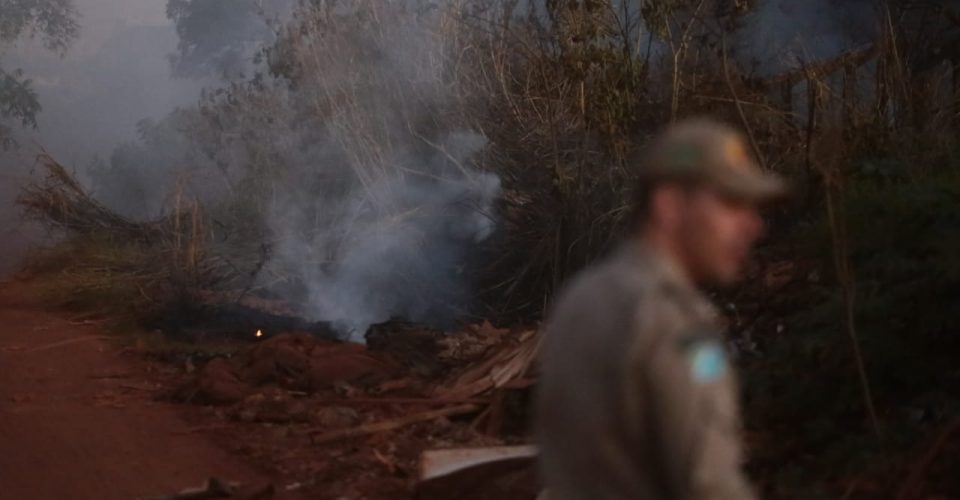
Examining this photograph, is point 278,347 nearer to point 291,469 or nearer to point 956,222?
point 291,469

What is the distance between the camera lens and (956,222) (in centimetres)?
541

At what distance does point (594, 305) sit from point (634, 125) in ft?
26.7

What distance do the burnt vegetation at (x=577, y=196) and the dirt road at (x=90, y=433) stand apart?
1.93 meters

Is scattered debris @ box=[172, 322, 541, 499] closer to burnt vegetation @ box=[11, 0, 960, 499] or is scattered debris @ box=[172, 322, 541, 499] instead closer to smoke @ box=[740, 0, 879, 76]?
burnt vegetation @ box=[11, 0, 960, 499]

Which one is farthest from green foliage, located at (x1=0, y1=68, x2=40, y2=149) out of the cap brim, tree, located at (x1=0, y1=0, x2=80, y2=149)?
the cap brim

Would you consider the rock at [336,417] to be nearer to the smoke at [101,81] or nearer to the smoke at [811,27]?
the smoke at [811,27]

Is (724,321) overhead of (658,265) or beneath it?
beneath

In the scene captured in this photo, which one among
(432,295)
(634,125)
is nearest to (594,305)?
(634,125)

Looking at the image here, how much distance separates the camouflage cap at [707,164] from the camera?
2.13 meters

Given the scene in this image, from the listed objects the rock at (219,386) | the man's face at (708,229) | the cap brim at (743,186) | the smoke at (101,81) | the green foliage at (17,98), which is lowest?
the rock at (219,386)

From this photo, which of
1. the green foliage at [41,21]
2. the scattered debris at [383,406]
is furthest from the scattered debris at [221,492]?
the green foliage at [41,21]

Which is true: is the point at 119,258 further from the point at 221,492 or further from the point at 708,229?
the point at 708,229

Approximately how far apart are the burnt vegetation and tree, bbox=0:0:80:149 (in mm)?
9936

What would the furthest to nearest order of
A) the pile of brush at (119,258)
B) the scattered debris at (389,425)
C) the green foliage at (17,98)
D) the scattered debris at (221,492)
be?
the green foliage at (17,98), the pile of brush at (119,258), the scattered debris at (389,425), the scattered debris at (221,492)
